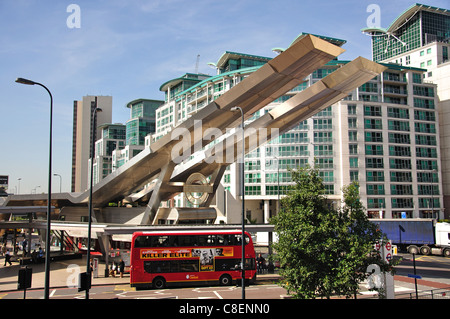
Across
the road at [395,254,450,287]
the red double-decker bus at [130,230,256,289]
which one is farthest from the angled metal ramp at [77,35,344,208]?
the road at [395,254,450,287]

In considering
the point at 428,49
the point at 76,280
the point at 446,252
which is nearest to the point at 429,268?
the point at 446,252

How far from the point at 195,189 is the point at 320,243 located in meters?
23.2

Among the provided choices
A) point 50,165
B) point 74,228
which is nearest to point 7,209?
point 74,228

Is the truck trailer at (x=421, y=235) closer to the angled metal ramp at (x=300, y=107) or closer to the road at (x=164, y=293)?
the angled metal ramp at (x=300, y=107)

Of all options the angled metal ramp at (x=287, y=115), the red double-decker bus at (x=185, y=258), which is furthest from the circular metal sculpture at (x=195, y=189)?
the red double-decker bus at (x=185, y=258)

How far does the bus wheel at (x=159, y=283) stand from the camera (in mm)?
26609

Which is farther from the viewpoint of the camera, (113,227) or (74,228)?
(74,228)

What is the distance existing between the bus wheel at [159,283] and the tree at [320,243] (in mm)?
11026

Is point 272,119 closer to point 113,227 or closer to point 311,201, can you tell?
point 113,227

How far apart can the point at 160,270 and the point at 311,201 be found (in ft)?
42.7

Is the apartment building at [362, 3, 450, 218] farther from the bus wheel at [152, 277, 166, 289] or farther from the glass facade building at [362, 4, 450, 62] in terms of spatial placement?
the bus wheel at [152, 277, 166, 289]

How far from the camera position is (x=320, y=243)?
1720 cm

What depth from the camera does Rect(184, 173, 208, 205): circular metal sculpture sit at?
129ft
